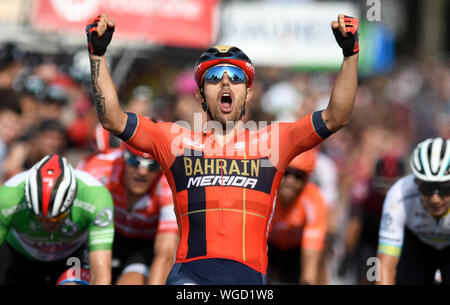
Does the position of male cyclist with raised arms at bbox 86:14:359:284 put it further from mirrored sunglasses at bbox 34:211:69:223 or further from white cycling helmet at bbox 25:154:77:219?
mirrored sunglasses at bbox 34:211:69:223

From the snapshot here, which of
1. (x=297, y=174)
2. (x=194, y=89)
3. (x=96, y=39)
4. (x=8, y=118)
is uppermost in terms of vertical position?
(x=96, y=39)

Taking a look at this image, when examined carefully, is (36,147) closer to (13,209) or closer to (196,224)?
(13,209)

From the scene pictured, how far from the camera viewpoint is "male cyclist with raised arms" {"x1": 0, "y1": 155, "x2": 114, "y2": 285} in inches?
214

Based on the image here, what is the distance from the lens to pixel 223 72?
14.9 feet

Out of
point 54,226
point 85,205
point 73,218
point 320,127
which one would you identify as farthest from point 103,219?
point 320,127

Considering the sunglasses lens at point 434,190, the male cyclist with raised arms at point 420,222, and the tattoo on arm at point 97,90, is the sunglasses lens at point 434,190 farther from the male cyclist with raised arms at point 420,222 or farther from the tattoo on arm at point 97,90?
the tattoo on arm at point 97,90

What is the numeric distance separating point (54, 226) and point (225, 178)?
1.95 metres

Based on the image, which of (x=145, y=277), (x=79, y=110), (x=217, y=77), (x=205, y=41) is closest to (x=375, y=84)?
(x=205, y=41)

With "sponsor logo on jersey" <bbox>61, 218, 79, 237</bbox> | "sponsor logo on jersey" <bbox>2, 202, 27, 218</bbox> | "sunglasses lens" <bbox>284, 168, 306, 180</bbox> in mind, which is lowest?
"sponsor logo on jersey" <bbox>61, 218, 79, 237</bbox>

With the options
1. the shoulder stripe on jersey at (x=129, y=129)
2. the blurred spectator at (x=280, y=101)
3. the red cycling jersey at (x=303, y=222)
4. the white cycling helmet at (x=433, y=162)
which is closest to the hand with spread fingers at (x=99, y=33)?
the shoulder stripe on jersey at (x=129, y=129)

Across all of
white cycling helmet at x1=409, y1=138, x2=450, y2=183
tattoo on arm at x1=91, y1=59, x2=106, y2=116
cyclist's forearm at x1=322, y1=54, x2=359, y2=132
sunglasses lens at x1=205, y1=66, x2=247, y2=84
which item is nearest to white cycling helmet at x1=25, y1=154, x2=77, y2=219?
tattoo on arm at x1=91, y1=59, x2=106, y2=116

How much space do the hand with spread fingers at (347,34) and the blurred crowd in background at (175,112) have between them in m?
3.65

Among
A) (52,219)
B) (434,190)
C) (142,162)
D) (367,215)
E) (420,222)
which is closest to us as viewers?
(52,219)
